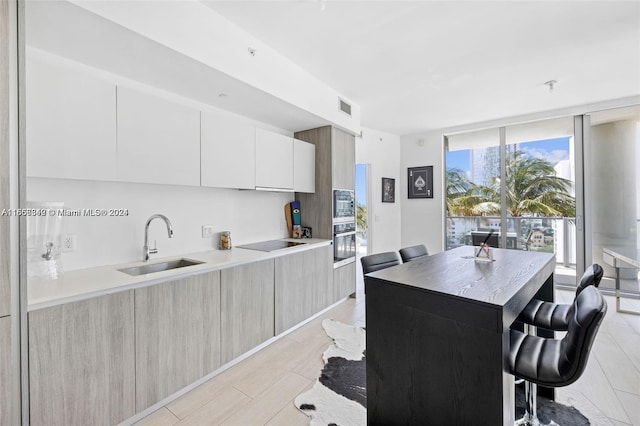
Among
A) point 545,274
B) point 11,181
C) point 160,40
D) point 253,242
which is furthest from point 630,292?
point 11,181

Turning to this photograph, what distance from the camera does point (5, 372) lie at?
1188 millimetres

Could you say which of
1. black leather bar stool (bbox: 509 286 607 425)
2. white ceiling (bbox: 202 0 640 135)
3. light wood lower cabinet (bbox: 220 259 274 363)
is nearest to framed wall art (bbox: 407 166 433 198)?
white ceiling (bbox: 202 0 640 135)

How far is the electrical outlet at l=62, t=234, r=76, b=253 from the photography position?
6.15 feet

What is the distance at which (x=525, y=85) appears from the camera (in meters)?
3.33

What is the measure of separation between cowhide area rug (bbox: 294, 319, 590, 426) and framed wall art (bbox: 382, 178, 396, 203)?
10.4 feet

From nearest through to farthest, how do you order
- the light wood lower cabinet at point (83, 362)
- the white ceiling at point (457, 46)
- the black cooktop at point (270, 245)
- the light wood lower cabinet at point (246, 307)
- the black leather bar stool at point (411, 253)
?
the light wood lower cabinet at point (83, 362), the white ceiling at point (457, 46), the light wood lower cabinet at point (246, 307), the black leather bar stool at point (411, 253), the black cooktop at point (270, 245)

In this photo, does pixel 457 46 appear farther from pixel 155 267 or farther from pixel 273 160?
pixel 155 267

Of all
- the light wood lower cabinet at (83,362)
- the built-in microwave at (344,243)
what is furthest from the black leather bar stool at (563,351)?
the built-in microwave at (344,243)

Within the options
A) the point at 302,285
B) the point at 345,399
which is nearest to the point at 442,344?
the point at 345,399

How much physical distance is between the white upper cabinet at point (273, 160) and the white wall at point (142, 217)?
36 centimetres

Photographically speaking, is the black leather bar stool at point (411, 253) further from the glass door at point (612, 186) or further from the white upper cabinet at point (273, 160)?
the glass door at point (612, 186)

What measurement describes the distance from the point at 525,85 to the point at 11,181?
445 cm

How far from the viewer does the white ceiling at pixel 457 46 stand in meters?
2.06

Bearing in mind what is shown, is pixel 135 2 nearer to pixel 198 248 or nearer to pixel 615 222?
pixel 198 248
